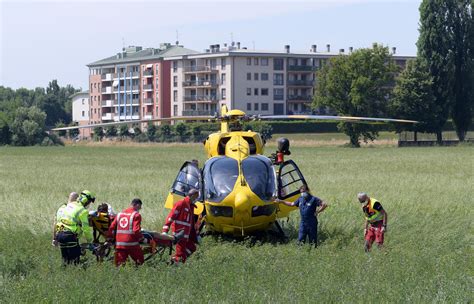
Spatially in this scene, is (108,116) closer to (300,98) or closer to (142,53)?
(142,53)

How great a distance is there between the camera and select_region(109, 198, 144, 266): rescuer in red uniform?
1540cm

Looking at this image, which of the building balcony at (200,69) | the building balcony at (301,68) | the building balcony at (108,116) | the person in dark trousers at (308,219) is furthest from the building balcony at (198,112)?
the person in dark trousers at (308,219)

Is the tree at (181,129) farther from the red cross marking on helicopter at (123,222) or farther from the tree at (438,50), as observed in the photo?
the red cross marking on helicopter at (123,222)

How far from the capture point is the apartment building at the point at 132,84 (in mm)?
130125

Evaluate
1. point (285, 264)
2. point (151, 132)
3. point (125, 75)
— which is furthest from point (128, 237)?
point (125, 75)

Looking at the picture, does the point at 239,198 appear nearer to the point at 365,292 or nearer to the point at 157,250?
the point at 157,250

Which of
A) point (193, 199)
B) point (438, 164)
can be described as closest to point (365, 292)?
point (193, 199)

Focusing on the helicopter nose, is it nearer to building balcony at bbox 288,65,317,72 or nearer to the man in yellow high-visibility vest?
the man in yellow high-visibility vest

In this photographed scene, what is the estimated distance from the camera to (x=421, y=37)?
8738 centimetres

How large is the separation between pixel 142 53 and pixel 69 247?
5032 inches

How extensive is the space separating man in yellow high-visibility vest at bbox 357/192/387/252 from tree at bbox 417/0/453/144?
2770 inches

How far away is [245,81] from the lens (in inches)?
4756

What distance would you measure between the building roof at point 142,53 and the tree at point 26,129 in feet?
99.5

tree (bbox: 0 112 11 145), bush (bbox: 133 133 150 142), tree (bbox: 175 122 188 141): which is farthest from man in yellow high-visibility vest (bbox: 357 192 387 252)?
tree (bbox: 0 112 11 145)
